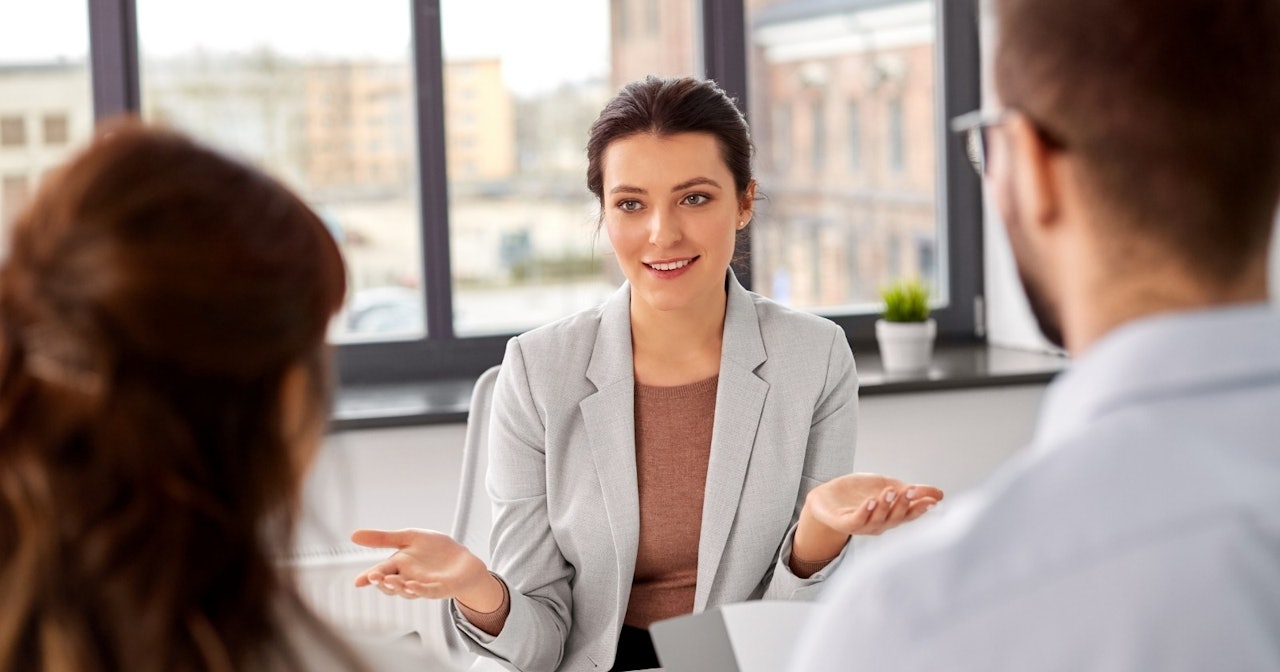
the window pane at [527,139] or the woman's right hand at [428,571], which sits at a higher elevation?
the window pane at [527,139]

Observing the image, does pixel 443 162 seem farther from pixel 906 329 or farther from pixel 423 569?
pixel 423 569

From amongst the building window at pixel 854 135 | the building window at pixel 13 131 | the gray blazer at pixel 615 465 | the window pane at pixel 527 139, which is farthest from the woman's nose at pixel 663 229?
the building window at pixel 13 131

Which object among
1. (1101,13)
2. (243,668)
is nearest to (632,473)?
(243,668)

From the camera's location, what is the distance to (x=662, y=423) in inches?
83.1

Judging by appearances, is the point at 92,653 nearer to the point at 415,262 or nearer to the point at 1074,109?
the point at 1074,109

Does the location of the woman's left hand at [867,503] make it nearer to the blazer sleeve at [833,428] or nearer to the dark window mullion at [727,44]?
the blazer sleeve at [833,428]

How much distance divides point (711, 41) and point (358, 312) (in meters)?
1.15

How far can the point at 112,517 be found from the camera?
0.79 metres

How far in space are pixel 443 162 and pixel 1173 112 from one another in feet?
8.47

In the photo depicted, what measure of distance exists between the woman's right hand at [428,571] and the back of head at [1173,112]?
1.07 m

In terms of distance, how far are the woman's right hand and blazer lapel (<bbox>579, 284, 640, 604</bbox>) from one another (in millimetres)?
275

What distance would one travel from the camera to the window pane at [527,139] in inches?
126

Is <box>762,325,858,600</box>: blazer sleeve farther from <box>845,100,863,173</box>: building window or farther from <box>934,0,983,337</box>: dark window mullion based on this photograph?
<box>934,0,983,337</box>: dark window mullion

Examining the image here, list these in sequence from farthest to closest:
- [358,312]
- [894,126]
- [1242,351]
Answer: [894,126], [358,312], [1242,351]
